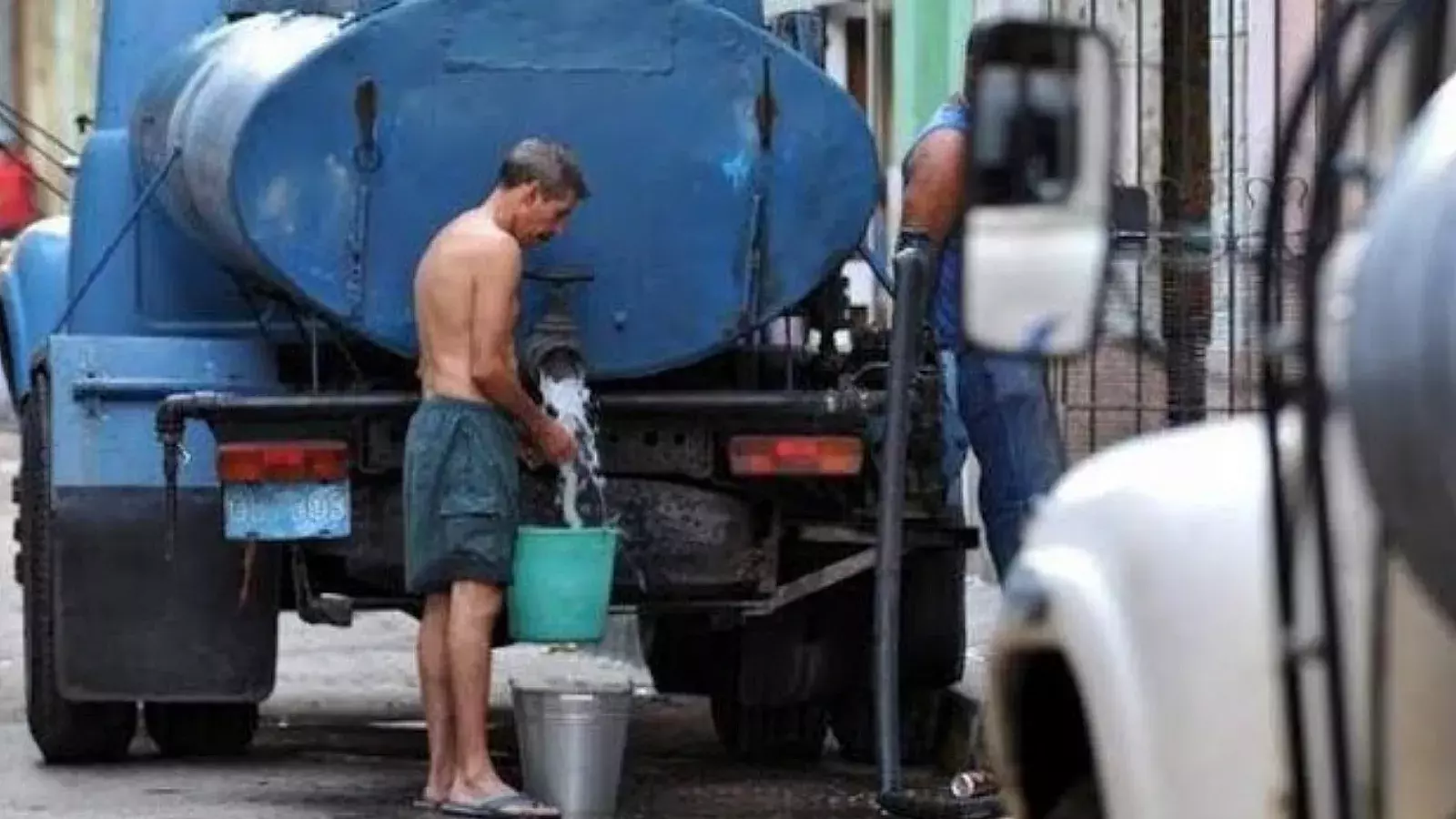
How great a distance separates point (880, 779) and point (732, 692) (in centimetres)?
156

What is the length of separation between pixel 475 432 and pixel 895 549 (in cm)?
107

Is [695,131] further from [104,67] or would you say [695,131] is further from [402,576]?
[104,67]

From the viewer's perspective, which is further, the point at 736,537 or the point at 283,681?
the point at 283,681

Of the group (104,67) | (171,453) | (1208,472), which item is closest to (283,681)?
(104,67)

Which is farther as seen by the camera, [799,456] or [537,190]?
[799,456]

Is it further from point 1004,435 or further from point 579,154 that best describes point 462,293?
point 1004,435

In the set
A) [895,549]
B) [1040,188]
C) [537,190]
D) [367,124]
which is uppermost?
[367,124]

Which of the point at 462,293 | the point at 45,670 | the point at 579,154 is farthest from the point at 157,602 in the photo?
the point at 579,154

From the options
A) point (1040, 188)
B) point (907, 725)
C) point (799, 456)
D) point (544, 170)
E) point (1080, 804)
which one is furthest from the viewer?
point (907, 725)

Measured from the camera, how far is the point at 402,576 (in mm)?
11141

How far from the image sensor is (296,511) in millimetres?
10859

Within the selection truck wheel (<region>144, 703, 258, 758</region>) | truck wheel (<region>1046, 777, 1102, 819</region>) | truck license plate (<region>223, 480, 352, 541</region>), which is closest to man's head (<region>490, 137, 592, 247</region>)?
A: truck license plate (<region>223, 480, 352, 541</region>)

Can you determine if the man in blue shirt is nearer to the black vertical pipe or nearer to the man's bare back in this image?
the black vertical pipe

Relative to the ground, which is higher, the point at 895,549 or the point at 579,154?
the point at 579,154
